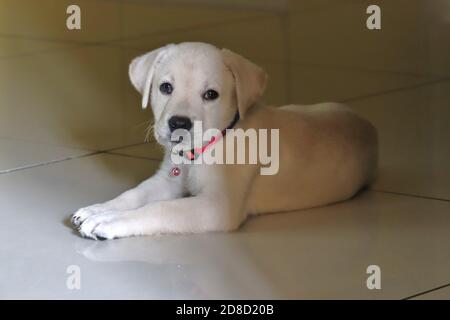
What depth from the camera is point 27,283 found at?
7.75 ft

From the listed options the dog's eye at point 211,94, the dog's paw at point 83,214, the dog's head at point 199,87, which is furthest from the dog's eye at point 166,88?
the dog's paw at point 83,214

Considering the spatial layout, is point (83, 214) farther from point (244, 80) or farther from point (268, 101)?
point (268, 101)

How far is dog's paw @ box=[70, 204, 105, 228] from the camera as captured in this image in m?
2.76

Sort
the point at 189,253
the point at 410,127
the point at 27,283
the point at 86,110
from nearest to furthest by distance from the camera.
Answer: the point at 27,283 → the point at 189,253 → the point at 410,127 → the point at 86,110

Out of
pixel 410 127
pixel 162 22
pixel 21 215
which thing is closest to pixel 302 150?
pixel 21 215

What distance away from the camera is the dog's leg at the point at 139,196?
2.78 metres

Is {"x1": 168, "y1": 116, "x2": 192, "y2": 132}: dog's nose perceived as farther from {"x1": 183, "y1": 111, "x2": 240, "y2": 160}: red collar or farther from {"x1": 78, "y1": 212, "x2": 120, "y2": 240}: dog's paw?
{"x1": 78, "y1": 212, "x2": 120, "y2": 240}: dog's paw

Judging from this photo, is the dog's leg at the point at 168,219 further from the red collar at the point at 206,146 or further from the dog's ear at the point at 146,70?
the dog's ear at the point at 146,70

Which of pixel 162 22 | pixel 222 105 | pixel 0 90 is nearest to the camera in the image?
pixel 222 105

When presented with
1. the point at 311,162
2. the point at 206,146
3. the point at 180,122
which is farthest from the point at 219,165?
the point at 311,162

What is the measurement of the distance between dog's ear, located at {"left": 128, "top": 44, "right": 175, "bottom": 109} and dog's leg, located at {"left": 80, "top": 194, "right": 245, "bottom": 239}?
0.34 metres

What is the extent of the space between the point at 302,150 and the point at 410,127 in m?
1.12
